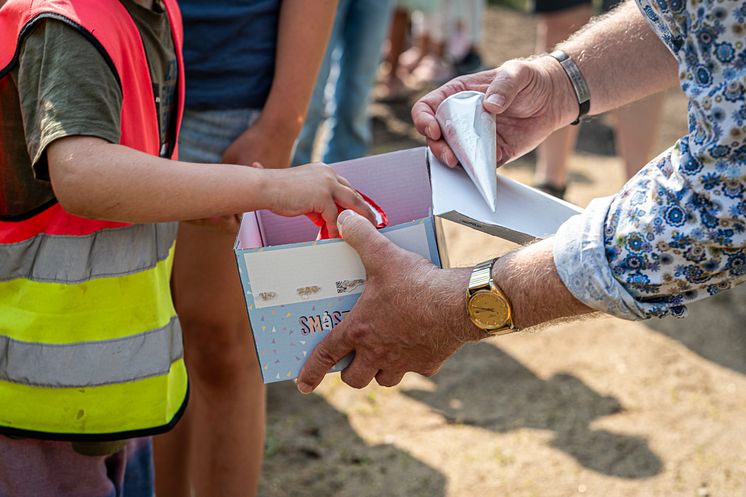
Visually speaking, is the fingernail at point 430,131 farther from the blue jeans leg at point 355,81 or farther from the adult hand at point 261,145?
the blue jeans leg at point 355,81

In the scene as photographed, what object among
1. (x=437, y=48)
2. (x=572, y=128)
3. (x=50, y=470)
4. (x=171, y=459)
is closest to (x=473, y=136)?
(x=50, y=470)

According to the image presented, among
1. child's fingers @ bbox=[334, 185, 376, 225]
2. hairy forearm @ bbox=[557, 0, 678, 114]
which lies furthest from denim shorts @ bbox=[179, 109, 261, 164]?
hairy forearm @ bbox=[557, 0, 678, 114]

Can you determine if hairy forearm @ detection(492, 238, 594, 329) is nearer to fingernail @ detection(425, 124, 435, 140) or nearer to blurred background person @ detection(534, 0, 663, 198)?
fingernail @ detection(425, 124, 435, 140)

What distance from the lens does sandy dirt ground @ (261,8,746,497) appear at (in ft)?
8.93

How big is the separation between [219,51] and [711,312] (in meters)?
2.62

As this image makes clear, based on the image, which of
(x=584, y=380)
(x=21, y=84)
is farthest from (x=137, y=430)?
(x=584, y=380)

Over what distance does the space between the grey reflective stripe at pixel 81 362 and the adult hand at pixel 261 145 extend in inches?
20.6

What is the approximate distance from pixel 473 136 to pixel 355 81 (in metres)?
2.87

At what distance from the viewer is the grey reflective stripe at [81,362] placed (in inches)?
59.3

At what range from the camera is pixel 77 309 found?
5.00 ft

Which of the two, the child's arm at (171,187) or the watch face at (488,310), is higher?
the child's arm at (171,187)

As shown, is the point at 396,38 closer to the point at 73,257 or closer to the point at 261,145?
the point at 261,145

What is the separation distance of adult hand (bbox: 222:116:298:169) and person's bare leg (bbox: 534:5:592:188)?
2412 mm

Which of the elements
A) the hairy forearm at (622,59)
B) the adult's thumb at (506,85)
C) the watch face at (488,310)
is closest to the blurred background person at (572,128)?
the hairy forearm at (622,59)
